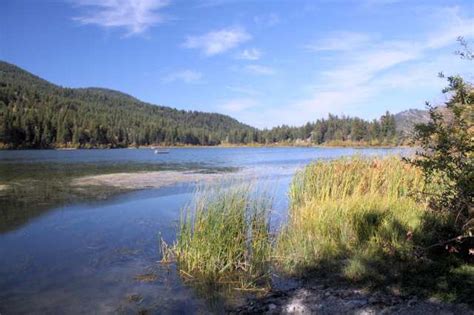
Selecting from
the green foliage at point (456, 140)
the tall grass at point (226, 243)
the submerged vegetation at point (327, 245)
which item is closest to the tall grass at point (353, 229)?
the submerged vegetation at point (327, 245)

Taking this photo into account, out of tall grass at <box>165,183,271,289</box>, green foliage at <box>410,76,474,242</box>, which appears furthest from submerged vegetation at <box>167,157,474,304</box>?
green foliage at <box>410,76,474,242</box>

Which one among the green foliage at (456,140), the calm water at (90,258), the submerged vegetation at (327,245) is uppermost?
the green foliage at (456,140)

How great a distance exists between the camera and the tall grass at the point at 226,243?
334 inches

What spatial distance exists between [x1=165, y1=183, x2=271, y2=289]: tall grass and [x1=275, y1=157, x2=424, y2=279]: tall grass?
54cm

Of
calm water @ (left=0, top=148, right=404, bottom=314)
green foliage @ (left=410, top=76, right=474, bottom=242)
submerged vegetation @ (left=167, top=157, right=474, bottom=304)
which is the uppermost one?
green foliage @ (left=410, top=76, right=474, bottom=242)

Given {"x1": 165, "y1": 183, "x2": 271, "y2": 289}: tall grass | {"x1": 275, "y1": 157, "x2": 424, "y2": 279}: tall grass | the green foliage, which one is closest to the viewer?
the green foliage

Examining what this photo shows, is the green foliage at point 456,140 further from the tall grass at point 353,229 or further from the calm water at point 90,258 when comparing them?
the calm water at point 90,258

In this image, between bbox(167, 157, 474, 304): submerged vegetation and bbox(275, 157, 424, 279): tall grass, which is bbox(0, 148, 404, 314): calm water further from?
bbox(275, 157, 424, 279): tall grass

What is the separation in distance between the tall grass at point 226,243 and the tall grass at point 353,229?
54 cm

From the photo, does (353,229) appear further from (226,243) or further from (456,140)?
(456,140)

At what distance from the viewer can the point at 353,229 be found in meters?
10.1

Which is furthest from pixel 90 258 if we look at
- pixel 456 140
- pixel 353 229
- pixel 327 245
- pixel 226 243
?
pixel 456 140

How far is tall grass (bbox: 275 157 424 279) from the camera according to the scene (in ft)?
27.2

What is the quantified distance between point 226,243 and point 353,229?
10.4 feet
